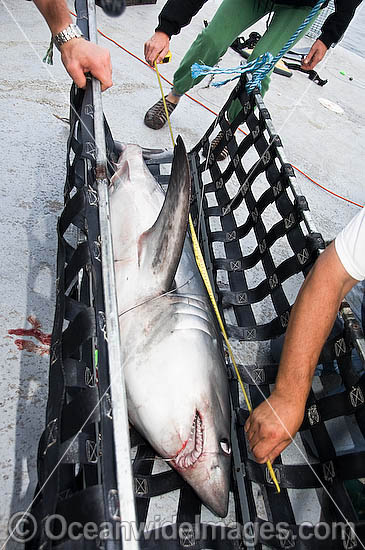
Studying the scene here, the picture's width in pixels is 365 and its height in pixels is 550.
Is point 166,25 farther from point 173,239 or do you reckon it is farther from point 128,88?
point 173,239

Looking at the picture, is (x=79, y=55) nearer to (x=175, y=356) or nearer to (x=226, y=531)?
(x=175, y=356)

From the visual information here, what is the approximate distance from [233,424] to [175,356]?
1.35 ft

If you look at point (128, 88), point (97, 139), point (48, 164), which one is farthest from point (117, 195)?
point (128, 88)

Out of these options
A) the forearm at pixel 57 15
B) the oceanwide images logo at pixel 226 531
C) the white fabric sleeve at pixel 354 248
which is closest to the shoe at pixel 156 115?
the forearm at pixel 57 15

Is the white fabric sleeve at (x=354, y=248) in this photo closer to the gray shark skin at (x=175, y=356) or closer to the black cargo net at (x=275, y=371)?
the black cargo net at (x=275, y=371)

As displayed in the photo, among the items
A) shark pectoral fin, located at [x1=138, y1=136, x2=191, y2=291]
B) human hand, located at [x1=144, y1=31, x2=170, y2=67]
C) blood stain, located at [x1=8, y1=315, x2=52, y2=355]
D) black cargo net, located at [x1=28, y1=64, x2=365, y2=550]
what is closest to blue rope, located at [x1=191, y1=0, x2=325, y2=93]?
black cargo net, located at [x1=28, y1=64, x2=365, y2=550]

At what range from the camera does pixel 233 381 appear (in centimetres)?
175

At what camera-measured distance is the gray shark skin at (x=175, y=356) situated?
133 cm

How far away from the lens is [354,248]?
133cm

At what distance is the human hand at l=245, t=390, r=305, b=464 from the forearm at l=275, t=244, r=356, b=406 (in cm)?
3

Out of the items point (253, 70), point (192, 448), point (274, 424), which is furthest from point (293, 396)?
point (253, 70)

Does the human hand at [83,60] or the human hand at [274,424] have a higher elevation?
the human hand at [83,60]

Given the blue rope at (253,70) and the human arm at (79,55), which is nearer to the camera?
the human arm at (79,55)

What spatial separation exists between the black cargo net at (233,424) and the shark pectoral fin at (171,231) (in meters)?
0.24
